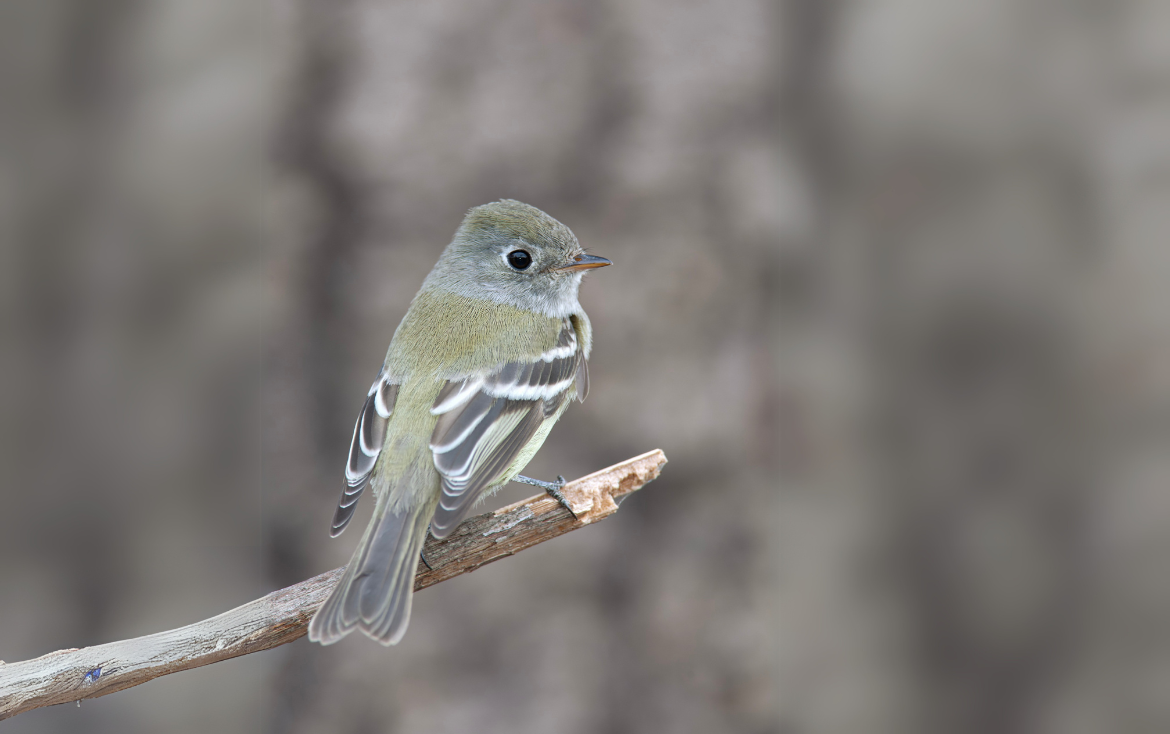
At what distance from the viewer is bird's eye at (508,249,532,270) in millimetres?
1651

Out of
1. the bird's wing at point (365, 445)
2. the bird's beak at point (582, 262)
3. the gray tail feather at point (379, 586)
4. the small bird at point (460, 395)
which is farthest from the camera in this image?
the bird's beak at point (582, 262)

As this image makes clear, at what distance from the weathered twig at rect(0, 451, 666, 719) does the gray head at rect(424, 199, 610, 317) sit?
49 centimetres

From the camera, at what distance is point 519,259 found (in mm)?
1657

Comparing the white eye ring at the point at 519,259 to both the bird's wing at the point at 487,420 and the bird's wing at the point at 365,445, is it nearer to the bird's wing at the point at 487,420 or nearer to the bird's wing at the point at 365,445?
the bird's wing at the point at 487,420

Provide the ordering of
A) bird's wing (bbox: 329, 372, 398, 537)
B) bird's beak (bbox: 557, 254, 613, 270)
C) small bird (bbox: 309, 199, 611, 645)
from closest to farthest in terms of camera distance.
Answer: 1. small bird (bbox: 309, 199, 611, 645)
2. bird's wing (bbox: 329, 372, 398, 537)
3. bird's beak (bbox: 557, 254, 613, 270)

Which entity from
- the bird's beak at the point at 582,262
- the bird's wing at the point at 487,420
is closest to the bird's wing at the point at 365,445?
the bird's wing at the point at 487,420

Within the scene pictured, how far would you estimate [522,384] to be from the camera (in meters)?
1.47

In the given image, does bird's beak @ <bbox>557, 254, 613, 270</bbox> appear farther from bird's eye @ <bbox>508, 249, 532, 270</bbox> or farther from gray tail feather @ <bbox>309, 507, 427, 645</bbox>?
gray tail feather @ <bbox>309, 507, 427, 645</bbox>

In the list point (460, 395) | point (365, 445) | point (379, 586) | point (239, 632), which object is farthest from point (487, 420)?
point (239, 632)

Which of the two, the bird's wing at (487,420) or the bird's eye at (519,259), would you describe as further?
the bird's eye at (519,259)

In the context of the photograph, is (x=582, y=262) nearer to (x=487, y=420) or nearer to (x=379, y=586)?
(x=487, y=420)

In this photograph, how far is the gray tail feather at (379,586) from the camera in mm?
1045

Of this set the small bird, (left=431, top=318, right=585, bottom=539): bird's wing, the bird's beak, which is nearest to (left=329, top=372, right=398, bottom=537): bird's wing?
the small bird

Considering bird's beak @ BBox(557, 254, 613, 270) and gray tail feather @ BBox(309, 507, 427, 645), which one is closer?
gray tail feather @ BBox(309, 507, 427, 645)
